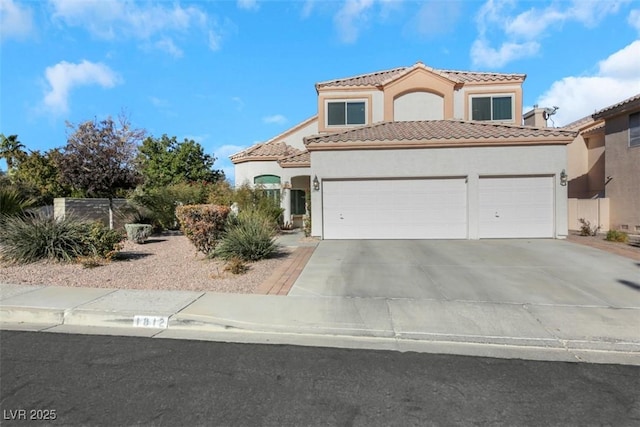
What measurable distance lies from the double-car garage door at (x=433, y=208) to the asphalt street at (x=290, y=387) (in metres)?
10.3

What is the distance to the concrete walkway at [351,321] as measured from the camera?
206 inches

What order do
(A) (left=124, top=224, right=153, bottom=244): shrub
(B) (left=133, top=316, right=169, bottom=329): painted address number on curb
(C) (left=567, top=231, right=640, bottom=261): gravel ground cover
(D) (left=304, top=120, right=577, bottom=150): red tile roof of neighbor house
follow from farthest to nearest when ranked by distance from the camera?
(D) (left=304, top=120, right=577, bottom=150): red tile roof of neighbor house, (A) (left=124, top=224, right=153, bottom=244): shrub, (C) (left=567, top=231, right=640, bottom=261): gravel ground cover, (B) (left=133, top=316, right=169, bottom=329): painted address number on curb

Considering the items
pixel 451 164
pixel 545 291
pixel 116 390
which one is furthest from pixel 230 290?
pixel 451 164

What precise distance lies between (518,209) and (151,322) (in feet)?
43.8

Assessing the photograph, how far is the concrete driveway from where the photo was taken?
7328 mm

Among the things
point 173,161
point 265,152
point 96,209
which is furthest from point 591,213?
point 173,161

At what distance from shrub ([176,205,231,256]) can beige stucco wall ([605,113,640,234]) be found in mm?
16157

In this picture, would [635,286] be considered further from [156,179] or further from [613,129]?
[156,179]

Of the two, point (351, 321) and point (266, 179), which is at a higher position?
point (266, 179)

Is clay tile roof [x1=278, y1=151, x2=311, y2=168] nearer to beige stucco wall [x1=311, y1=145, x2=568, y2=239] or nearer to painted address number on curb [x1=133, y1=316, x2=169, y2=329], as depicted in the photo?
beige stucco wall [x1=311, y1=145, x2=568, y2=239]

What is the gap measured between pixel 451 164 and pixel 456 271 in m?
6.73

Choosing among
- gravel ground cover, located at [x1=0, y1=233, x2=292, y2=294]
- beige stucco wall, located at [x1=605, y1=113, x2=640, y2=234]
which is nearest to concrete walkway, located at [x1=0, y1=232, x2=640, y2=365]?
gravel ground cover, located at [x1=0, y1=233, x2=292, y2=294]

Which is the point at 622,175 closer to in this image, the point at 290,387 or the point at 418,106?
the point at 418,106

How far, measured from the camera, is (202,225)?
10.4 m
